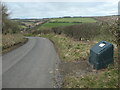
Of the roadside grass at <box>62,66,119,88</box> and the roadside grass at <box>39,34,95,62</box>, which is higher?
the roadside grass at <box>39,34,95,62</box>

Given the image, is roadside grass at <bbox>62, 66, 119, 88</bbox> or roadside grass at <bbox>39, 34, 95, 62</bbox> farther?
roadside grass at <bbox>39, 34, 95, 62</bbox>

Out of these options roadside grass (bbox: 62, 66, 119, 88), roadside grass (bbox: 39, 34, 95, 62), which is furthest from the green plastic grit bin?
roadside grass (bbox: 39, 34, 95, 62)

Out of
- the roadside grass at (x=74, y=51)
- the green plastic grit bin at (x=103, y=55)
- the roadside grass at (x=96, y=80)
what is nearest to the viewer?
the roadside grass at (x=96, y=80)

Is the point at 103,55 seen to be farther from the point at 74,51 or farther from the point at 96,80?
the point at 74,51

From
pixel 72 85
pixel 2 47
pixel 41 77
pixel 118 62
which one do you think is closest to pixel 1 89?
pixel 41 77

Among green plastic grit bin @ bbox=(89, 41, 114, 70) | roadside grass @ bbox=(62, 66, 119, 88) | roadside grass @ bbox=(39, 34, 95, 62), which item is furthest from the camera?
roadside grass @ bbox=(39, 34, 95, 62)

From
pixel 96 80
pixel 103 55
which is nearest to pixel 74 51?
pixel 103 55

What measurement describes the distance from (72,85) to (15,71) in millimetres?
3741

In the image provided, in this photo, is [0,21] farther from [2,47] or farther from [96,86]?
[96,86]

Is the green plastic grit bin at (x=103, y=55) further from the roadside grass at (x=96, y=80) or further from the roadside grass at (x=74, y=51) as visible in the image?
the roadside grass at (x=74, y=51)

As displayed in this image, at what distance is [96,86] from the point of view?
20.3 feet

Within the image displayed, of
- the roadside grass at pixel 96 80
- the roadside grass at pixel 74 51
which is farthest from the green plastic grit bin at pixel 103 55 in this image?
the roadside grass at pixel 74 51

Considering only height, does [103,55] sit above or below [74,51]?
above

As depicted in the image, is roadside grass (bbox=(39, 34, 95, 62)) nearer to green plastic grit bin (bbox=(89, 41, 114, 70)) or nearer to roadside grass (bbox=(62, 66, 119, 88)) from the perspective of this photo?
green plastic grit bin (bbox=(89, 41, 114, 70))
